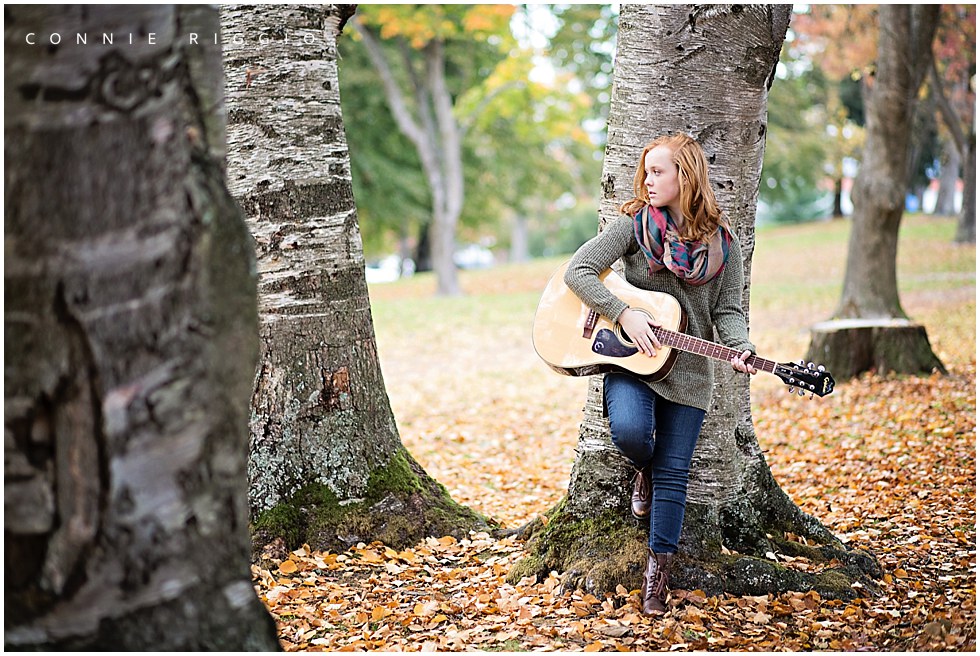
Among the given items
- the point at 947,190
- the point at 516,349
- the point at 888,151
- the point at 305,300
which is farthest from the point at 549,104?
the point at 305,300

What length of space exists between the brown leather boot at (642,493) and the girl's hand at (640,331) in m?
0.59

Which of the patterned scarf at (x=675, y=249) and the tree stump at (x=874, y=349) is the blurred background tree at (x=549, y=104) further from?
the patterned scarf at (x=675, y=249)

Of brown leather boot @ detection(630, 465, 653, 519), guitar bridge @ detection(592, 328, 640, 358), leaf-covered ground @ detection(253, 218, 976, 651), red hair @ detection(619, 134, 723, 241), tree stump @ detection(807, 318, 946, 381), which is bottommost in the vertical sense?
leaf-covered ground @ detection(253, 218, 976, 651)

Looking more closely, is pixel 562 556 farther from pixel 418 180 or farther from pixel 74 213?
pixel 418 180

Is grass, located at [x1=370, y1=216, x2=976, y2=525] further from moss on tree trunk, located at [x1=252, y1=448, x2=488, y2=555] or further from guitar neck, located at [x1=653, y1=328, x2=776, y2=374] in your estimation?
guitar neck, located at [x1=653, y1=328, x2=776, y2=374]

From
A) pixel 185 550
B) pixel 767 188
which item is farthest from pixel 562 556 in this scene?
pixel 767 188

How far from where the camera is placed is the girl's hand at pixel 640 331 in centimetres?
366

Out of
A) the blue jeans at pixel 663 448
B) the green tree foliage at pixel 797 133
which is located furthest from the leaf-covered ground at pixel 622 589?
the green tree foliage at pixel 797 133

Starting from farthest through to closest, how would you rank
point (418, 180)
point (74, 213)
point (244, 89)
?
point (418, 180), point (244, 89), point (74, 213)

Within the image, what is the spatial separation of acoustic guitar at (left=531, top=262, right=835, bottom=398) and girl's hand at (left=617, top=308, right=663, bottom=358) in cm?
3

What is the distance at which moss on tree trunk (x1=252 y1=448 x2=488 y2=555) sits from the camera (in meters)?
4.67

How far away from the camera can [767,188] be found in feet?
107

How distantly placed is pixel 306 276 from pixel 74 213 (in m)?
2.49

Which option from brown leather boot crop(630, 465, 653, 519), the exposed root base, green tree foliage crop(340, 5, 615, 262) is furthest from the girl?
green tree foliage crop(340, 5, 615, 262)
